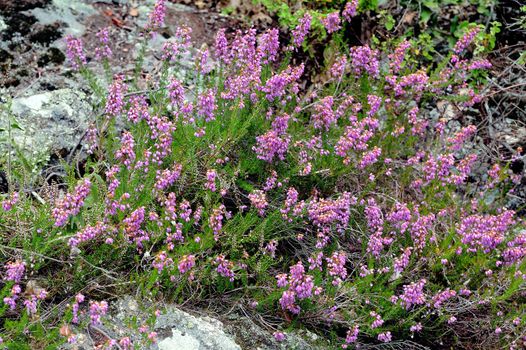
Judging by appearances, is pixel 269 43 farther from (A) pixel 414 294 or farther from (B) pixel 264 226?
(A) pixel 414 294

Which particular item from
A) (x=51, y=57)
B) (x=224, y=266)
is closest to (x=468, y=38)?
(x=224, y=266)

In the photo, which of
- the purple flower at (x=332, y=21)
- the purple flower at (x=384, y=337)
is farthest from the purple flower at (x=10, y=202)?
the purple flower at (x=332, y=21)

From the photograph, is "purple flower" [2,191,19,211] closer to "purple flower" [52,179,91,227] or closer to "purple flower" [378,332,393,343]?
"purple flower" [52,179,91,227]

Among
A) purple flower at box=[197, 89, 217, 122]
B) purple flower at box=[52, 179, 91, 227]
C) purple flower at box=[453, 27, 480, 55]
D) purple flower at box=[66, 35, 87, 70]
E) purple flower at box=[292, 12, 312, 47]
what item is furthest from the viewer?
purple flower at box=[453, 27, 480, 55]

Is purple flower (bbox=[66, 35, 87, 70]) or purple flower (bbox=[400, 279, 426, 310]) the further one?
purple flower (bbox=[66, 35, 87, 70])

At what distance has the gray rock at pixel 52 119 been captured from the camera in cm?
390

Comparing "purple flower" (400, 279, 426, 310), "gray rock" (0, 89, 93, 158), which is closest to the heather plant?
"purple flower" (400, 279, 426, 310)

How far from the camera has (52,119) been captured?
4.07 metres

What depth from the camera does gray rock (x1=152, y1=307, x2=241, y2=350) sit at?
9.62ft

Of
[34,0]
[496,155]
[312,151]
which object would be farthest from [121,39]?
[496,155]

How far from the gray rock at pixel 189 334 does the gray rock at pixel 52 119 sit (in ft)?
4.84

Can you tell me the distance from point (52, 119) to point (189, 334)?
1937 mm

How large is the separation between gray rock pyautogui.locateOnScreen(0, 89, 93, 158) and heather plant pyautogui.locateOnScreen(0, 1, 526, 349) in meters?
0.30

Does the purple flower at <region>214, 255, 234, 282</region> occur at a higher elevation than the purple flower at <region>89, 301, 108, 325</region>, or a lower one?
lower
